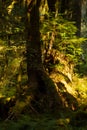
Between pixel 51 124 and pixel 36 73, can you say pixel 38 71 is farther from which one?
pixel 51 124

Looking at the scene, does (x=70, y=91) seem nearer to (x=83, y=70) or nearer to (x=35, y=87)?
(x=35, y=87)

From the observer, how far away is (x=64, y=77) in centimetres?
1146

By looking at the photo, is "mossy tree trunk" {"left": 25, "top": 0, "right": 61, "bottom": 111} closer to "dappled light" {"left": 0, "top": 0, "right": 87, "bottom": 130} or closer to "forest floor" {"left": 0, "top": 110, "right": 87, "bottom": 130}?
"dappled light" {"left": 0, "top": 0, "right": 87, "bottom": 130}

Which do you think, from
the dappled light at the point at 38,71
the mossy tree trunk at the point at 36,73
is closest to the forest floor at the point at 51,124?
the dappled light at the point at 38,71

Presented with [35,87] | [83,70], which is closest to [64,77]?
[35,87]

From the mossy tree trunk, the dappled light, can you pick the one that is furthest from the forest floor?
the mossy tree trunk

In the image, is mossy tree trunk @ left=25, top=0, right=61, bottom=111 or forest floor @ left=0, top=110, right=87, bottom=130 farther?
mossy tree trunk @ left=25, top=0, right=61, bottom=111

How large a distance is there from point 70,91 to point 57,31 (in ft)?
6.77

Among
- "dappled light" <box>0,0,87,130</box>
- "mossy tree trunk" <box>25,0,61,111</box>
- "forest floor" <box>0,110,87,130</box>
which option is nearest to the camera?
"forest floor" <box>0,110,87,130</box>

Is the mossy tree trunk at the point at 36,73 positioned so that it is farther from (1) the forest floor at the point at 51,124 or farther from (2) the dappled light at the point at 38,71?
(1) the forest floor at the point at 51,124

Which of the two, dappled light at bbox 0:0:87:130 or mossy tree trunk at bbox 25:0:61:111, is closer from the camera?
dappled light at bbox 0:0:87:130

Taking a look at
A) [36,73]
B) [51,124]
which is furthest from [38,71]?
[51,124]

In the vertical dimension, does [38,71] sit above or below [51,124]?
above

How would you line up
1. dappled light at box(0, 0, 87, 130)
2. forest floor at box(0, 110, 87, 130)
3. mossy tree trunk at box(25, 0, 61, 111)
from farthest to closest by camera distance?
mossy tree trunk at box(25, 0, 61, 111), dappled light at box(0, 0, 87, 130), forest floor at box(0, 110, 87, 130)
